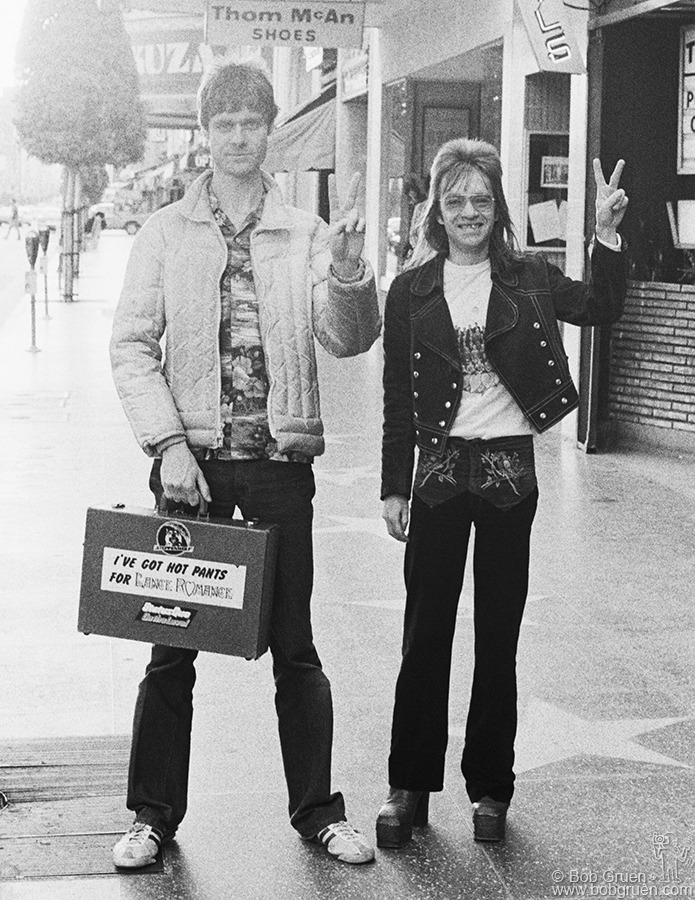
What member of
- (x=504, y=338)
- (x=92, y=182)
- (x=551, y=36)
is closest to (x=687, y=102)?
(x=551, y=36)

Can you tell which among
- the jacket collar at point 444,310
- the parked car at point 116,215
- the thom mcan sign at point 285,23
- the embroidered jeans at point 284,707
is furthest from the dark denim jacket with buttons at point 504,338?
the parked car at point 116,215

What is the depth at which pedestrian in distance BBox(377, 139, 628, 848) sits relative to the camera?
13.0 feet

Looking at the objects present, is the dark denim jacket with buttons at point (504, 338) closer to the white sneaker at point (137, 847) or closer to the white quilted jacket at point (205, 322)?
the white quilted jacket at point (205, 322)

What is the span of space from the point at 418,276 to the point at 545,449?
7.13m

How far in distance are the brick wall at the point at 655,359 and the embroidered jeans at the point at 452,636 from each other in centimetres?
683

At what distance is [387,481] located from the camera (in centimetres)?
411

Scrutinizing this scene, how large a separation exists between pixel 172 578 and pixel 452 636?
0.77 metres

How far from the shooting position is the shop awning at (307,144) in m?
23.2

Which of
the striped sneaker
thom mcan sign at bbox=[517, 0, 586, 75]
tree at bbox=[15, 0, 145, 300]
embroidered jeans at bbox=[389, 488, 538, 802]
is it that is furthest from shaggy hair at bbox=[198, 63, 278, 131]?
tree at bbox=[15, 0, 145, 300]

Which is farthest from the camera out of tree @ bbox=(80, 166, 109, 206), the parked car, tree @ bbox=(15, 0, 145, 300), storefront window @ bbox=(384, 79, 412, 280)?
the parked car


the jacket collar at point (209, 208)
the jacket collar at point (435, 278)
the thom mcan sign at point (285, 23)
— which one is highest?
the thom mcan sign at point (285, 23)

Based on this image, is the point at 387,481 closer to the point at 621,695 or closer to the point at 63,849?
the point at 63,849

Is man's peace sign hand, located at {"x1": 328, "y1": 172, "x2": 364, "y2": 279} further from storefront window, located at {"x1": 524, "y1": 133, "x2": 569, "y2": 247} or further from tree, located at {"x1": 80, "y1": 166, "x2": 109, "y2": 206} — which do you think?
tree, located at {"x1": 80, "y1": 166, "x2": 109, "y2": 206}

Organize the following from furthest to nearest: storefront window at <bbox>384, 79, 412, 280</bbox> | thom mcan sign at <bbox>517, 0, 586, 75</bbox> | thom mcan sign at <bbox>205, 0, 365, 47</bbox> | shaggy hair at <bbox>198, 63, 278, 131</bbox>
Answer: storefront window at <bbox>384, 79, 412, 280</bbox>
thom mcan sign at <bbox>205, 0, 365, 47</bbox>
thom mcan sign at <bbox>517, 0, 586, 75</bbox>
shaggy hair at <bbox>198, 63, 278, 131</bbox>
